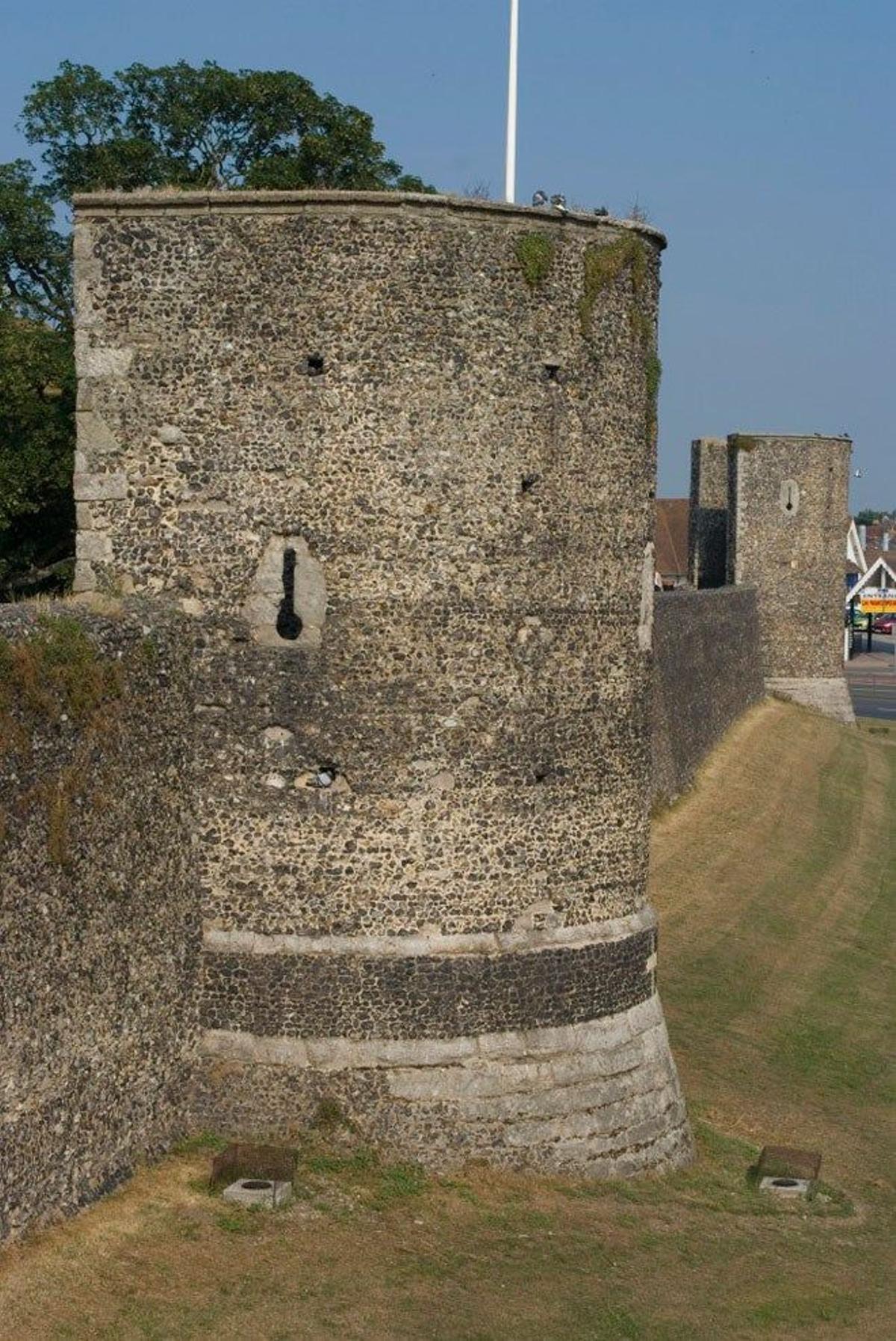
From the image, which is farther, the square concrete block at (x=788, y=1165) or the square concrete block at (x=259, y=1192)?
the square concrete block at (x=788, y=1165)

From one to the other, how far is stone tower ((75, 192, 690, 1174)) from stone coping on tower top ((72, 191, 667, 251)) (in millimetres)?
26

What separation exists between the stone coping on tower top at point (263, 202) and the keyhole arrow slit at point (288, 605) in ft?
9.00

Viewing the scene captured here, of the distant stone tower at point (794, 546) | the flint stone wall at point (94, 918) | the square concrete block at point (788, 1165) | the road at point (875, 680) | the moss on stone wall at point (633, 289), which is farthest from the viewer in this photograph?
the road at point (875, 680)

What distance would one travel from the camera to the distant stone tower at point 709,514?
5950 centimetres

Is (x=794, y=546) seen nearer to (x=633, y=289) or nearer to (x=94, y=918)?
(x=633, y=289)

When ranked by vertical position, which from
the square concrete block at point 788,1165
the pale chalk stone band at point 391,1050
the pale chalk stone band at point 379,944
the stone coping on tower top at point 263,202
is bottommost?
the square concrete block at point 788,1165

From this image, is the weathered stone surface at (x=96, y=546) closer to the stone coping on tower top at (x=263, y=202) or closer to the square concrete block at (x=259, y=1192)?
the stone coping on tower top at (x=263, y=202)

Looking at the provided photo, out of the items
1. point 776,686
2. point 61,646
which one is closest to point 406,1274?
point 61,646

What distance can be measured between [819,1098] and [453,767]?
778 cm

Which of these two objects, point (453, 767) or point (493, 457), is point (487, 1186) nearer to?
point (453, 767)

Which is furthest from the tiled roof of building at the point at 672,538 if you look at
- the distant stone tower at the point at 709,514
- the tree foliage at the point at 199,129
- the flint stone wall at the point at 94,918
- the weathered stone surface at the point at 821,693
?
the flint stone wall at the point at 94,918

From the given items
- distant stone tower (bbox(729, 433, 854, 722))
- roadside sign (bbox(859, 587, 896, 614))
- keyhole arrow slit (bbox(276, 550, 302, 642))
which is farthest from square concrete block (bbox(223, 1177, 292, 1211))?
roadside sign (bbox(859, 587, 896, 614))

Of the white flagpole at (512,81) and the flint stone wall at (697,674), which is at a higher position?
the white flagpole at (512,81)

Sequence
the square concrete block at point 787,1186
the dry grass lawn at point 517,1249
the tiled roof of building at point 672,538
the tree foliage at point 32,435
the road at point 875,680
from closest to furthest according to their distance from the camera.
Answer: the dry grass lawn at point 517,1249 < the square concrete block at point 787,1186 < the tree foliage at point 32,435 < the road at point 875,680 < the tiled roof of building at point 672,538
